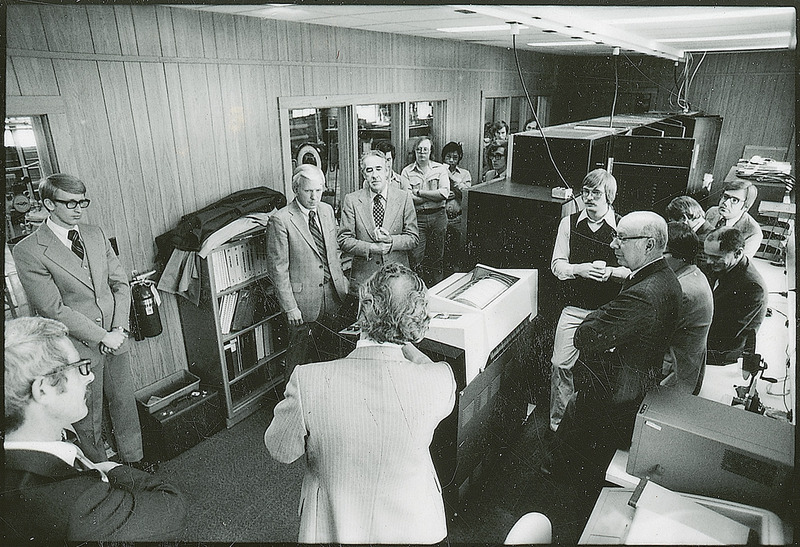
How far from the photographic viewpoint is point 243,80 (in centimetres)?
304

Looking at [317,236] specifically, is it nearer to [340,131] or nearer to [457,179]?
[340,131]

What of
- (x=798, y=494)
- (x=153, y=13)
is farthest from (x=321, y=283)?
(x=798, y=494)

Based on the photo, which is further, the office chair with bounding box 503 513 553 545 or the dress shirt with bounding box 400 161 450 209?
the dress shirt with bounding box 400 161 450 209

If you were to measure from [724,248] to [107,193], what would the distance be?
9.87ft

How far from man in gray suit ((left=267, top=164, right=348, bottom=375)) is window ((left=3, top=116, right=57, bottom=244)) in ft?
3.63

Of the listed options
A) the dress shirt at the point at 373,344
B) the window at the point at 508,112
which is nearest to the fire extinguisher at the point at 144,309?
the dress shirt at the point at 373,344

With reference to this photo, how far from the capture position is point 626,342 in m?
2.06

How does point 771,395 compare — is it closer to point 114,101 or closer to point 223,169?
point 223,169

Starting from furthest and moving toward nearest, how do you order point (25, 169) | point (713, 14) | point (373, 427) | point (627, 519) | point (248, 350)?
point (248, 350)
point (713, 14)
point (25, 169)
point (627, 519)
point (373, 427)

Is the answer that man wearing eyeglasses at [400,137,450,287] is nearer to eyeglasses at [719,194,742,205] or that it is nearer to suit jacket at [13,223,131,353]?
eyeglasses at [719,194,742,205]

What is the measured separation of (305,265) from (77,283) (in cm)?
118

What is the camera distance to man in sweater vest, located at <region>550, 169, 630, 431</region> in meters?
2.40

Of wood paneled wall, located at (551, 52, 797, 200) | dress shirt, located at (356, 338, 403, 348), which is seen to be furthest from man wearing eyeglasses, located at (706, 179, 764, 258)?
dress shirt, located at (356, 338, 403, 348)

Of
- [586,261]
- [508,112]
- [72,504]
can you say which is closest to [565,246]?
[586,261]
